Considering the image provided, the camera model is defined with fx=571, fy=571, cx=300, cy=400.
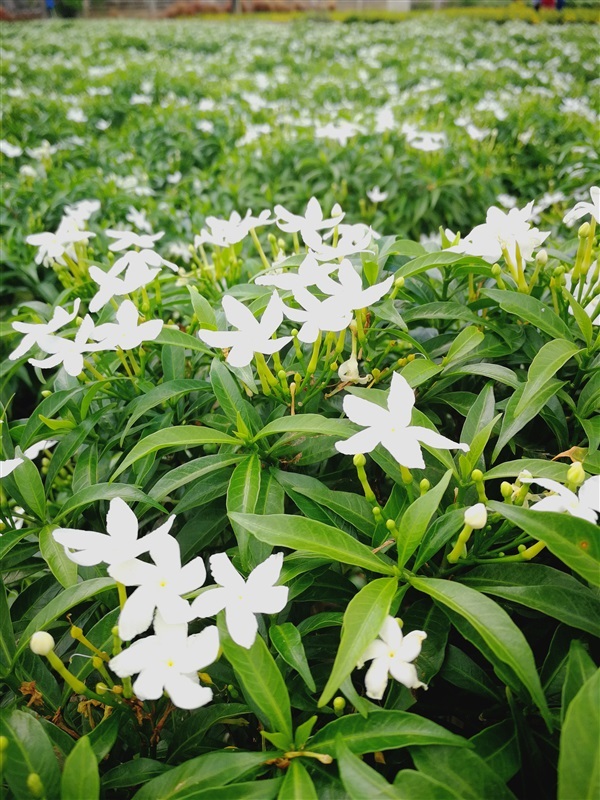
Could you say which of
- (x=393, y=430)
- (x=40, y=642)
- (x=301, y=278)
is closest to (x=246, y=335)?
(x=301, y=278)

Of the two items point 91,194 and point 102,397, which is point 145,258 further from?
point 91,194

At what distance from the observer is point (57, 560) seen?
0.84m

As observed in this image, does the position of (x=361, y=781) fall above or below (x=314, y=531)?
below

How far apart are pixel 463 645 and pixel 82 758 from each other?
1.81 ft

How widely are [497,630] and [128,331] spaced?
71 cm

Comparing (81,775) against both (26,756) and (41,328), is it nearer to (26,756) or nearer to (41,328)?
(26,756)

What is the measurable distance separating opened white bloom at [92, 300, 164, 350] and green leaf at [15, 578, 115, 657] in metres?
0.39

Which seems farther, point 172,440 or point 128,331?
point 128,331

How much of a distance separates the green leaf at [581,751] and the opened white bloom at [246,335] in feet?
1.88

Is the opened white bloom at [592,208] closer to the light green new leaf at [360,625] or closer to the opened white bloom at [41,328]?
the light green new leaf at [360,625]

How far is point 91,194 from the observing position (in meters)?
2.63

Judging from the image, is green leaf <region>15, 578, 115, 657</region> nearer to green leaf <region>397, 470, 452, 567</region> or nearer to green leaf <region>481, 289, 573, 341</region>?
green leaf <region>397, 470, 452, 567</region>

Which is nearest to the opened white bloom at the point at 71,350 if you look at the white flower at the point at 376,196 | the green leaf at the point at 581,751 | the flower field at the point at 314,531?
the flower field at the point at 314,531

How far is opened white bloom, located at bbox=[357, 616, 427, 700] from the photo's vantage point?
643 millimetres
